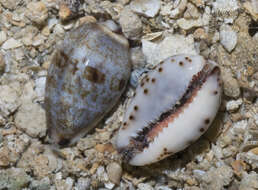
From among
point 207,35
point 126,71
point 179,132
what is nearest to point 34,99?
point 126,71

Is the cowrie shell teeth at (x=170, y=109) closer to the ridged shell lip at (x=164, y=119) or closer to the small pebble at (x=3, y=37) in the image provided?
the ridged shell lip at (x=164, y=119)

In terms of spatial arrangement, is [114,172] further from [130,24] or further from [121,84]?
[130,24]

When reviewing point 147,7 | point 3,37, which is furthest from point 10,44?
point 147,7

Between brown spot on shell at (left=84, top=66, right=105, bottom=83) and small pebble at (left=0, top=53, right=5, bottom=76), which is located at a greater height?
brown spot on shell at (left=84, top=66, right=105, bottom=83)

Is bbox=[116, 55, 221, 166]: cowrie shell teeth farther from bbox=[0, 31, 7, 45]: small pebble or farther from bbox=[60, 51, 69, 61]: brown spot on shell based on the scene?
bbox=[0, 31, 7, 45]: small pebble

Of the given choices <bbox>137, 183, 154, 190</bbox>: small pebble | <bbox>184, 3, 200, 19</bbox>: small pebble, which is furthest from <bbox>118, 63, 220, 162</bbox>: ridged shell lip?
<bbox>184, 3, 200, 19</bbox>: small pebble

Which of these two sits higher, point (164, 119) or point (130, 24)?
point (130, 24)
